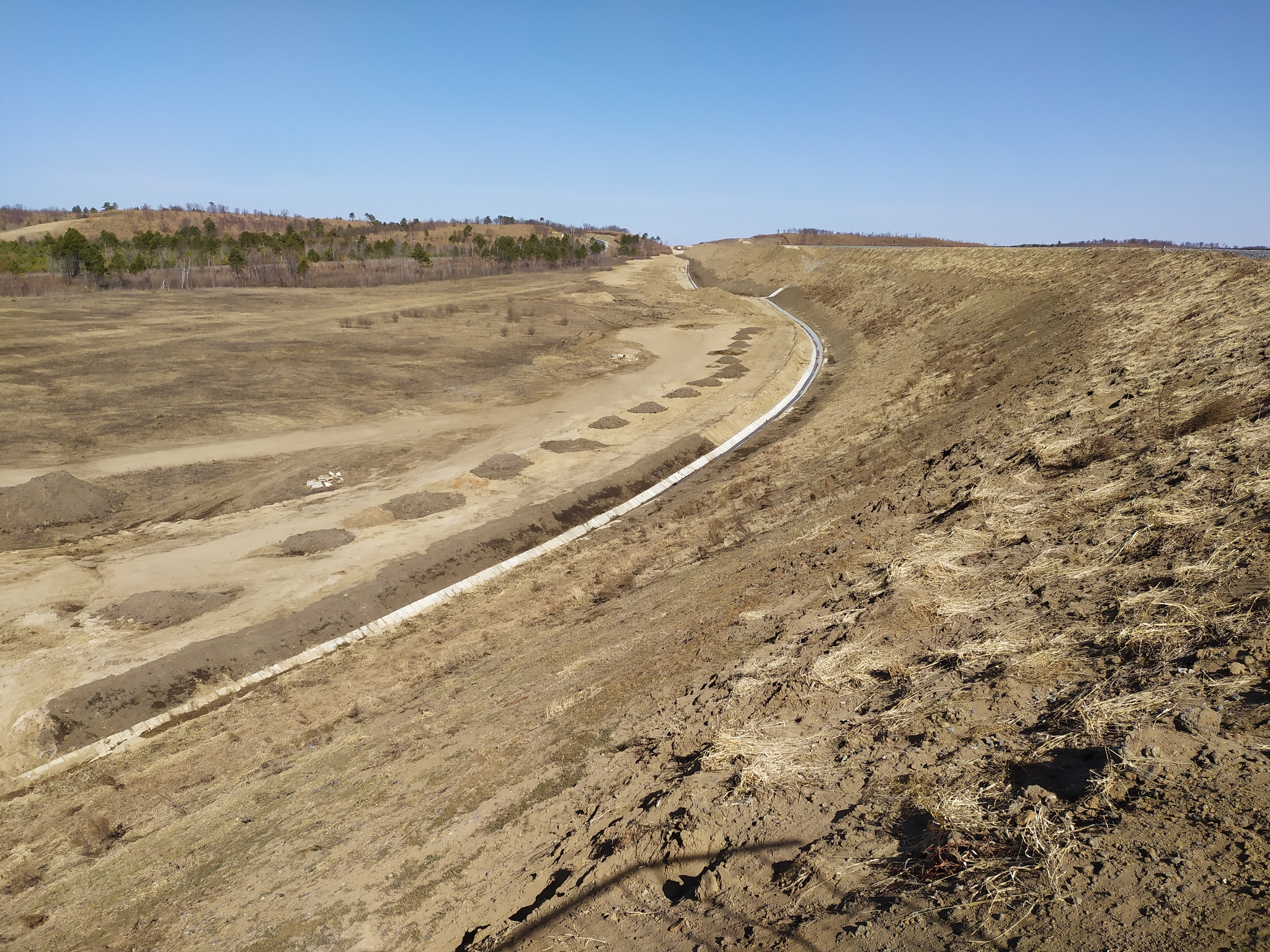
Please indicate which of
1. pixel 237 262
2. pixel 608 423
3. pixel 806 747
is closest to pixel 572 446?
pixel 608 423

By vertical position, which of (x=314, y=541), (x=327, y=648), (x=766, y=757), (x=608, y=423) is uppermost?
(x=608, y=423)

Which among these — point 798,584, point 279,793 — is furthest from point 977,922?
point 279,793

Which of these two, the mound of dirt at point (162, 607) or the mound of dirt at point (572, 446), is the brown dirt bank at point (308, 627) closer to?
the mound of dirt at point (162, 607)

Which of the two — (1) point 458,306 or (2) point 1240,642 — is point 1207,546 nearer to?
(2) point 1240,642

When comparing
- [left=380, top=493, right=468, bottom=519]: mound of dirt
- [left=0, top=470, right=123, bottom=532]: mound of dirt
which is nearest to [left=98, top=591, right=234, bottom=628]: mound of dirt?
[left=380, top=493, right=468, bottom=519]: mound of dirt

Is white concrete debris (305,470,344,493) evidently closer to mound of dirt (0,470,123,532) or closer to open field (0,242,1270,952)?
mound of dirt (0,470,123,532)

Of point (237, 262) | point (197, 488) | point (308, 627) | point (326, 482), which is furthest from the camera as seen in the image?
point (237, 262)

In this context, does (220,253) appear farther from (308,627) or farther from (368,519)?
(308,627)
